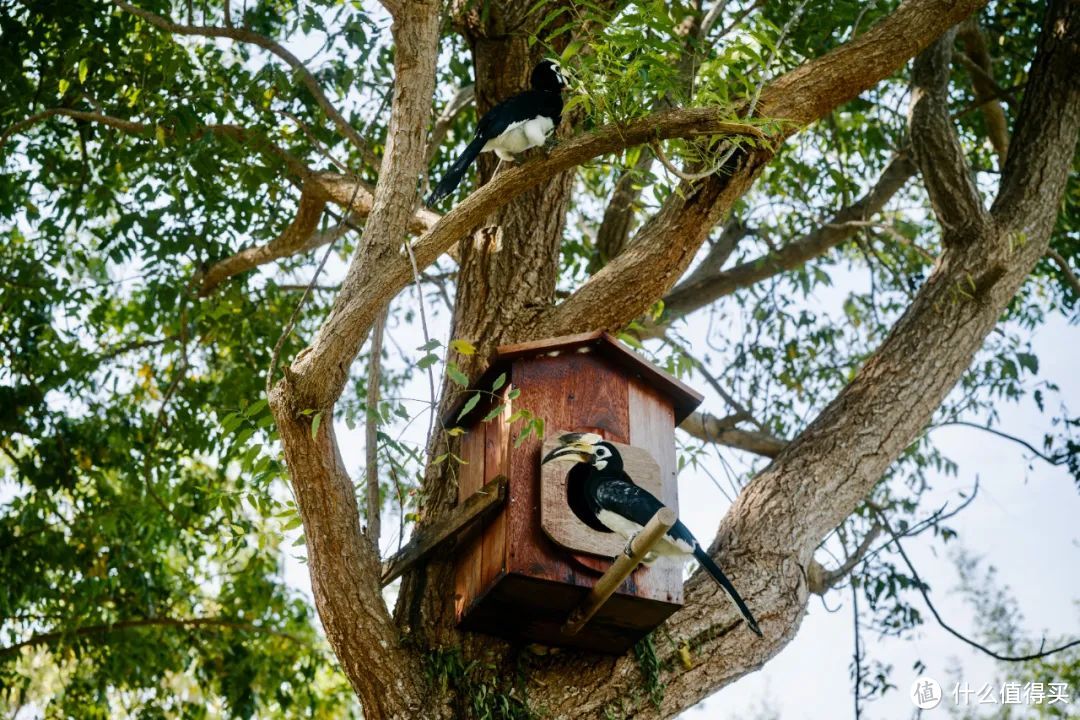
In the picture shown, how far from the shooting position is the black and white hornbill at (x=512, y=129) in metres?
4.01

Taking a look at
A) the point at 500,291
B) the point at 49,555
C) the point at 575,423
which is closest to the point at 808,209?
the point at 500,291

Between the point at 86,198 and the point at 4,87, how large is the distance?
669 millimetres

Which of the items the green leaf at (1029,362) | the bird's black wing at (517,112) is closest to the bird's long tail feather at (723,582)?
the bird's black wing at (517,112)

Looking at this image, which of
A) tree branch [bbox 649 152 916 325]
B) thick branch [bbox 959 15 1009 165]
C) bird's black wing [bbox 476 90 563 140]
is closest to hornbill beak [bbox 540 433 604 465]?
bird's black wing [bbox 476 90 563 140]

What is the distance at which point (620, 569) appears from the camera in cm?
319

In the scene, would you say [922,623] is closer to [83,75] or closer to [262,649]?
[262,649]

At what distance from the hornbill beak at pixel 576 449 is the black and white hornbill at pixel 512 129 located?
96 centimetres

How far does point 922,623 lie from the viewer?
5.75m

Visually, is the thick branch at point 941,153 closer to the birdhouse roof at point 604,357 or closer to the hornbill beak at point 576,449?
the birdhouse roof at point 604,357

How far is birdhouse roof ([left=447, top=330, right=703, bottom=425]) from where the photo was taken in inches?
151

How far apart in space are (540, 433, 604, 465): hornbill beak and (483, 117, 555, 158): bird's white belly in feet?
3.18

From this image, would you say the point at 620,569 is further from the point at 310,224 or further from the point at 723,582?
the point at 310,224

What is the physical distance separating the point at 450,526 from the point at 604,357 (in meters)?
0.73

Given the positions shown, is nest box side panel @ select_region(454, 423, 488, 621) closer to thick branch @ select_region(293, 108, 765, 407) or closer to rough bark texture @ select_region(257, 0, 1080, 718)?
rough bark texture @ select_region(257, 0, 1080, 718)
